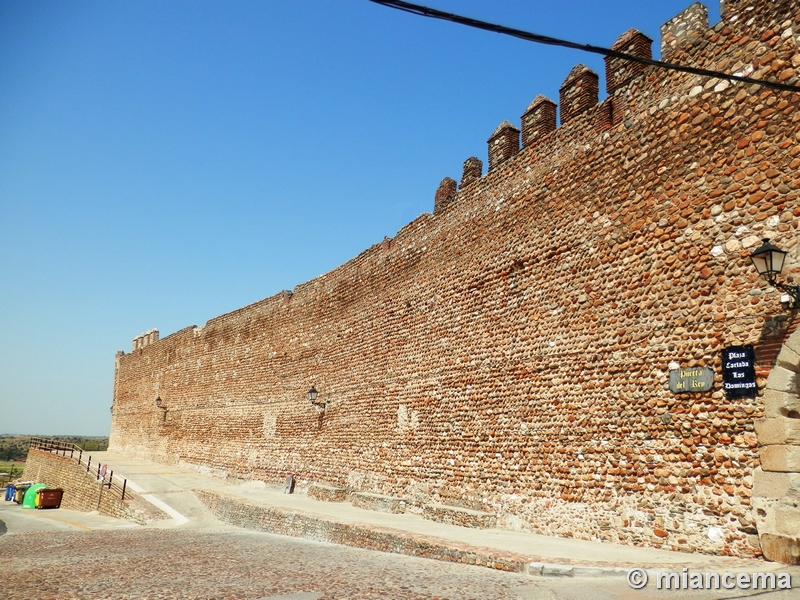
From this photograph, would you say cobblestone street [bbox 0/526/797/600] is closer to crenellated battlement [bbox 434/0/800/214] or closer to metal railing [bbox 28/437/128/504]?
crenellated battlement [bbox 434/0/800/214]

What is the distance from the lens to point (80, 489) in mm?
19375

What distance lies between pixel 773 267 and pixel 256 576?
5692 mm

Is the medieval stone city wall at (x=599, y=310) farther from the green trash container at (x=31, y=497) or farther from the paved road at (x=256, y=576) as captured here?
the green trash container at (x=31, y=497)

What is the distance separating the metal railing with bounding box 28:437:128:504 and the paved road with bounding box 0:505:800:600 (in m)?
7.45

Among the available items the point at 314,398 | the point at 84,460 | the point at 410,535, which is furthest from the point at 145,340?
the point at 410,535

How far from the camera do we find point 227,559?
7125 mm

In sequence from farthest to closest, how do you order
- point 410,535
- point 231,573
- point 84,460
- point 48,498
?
point 84,460 → point 48,498 → point 410,535 → point 231,573

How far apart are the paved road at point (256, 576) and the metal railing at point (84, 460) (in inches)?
293

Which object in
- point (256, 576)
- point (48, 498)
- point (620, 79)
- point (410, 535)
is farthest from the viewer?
point (48, 498)

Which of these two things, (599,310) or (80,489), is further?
(80,489)

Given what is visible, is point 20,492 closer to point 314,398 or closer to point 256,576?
point 314,398

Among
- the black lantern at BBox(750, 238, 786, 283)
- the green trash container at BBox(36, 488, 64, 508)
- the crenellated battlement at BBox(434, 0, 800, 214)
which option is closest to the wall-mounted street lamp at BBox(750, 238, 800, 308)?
the black lantern at BBox(750, 238, 786, 283)

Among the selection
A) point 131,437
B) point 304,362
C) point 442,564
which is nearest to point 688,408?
point 442,564

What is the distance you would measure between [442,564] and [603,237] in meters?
4.47
